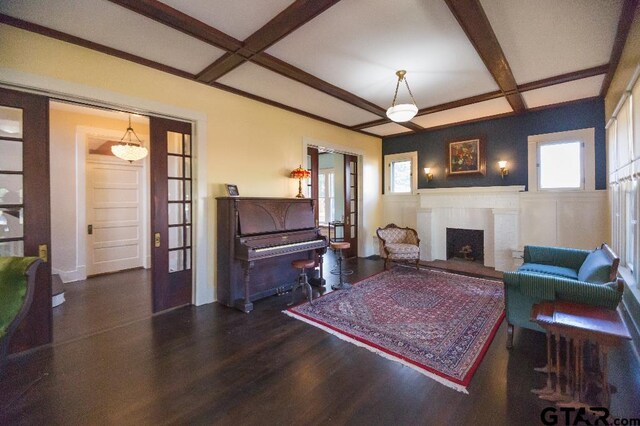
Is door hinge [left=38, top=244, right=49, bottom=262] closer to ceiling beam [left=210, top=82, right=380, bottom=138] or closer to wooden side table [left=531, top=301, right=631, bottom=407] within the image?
ceiling beam [left=210, top=82, right=380, bottom=138]

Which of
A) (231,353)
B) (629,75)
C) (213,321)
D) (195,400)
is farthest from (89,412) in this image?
(629,75)

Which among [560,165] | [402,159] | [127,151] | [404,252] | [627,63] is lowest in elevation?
[404,252]

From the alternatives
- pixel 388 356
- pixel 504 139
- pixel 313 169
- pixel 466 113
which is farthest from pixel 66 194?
pixel 504 139

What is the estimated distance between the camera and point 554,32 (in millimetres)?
2590

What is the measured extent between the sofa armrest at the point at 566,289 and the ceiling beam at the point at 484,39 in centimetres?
220

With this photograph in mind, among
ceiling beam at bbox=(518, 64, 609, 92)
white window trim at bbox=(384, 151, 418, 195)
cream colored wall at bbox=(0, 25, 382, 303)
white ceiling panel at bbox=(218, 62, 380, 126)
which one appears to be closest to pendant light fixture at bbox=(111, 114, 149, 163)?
cream colored wall at bbox=(0, 25, 382, 303)

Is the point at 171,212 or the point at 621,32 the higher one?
the point at 621,32

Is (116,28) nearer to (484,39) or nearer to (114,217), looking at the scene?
(484,39)

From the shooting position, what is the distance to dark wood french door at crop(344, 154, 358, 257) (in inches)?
246

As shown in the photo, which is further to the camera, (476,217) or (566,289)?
(476,217)

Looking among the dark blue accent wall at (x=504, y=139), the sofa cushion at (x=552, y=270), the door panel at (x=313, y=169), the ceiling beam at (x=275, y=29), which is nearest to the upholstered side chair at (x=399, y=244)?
the dark blue accent wall at (x=504, y=139)

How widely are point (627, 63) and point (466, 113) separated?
2.39m

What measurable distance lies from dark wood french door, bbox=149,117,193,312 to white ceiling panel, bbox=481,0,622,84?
3470 mm

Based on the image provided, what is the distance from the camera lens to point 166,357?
2.39 metres
